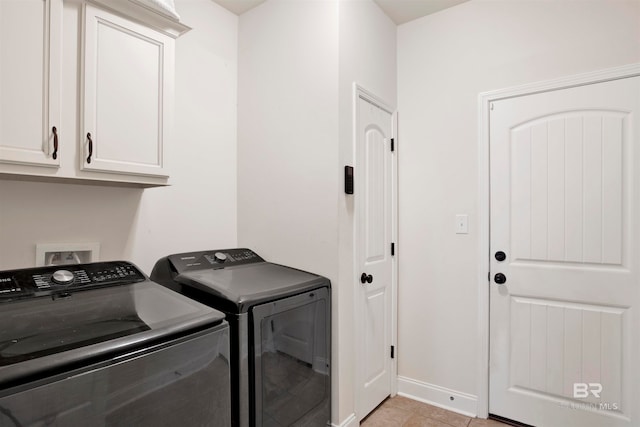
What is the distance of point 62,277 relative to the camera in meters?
1.40

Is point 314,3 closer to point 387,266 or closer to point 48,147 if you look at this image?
point 48,147

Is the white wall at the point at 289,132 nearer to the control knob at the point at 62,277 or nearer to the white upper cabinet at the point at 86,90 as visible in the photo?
the white upper cabinet at the point at 86,90

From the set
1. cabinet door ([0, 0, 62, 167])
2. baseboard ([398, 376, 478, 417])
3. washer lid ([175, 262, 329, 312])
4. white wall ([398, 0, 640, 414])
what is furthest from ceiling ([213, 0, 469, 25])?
baseboard ([398, 376, 478, 417])

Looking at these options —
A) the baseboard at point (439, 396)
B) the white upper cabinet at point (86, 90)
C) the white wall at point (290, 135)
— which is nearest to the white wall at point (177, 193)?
the white upper cabinet at point (86, 90)

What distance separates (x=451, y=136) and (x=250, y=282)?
5.53 ft

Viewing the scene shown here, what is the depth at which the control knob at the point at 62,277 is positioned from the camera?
138 cm

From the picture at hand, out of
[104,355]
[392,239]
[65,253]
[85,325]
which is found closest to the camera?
[104,355]

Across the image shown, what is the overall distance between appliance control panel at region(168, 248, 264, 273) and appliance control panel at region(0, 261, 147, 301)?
236 mm

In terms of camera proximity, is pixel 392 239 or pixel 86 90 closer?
pixel 86 90

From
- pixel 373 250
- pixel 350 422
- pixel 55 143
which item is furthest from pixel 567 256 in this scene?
pixel 55 143

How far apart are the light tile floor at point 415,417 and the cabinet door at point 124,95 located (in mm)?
2012

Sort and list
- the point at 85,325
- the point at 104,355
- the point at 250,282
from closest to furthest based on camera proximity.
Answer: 1. the point at 104,355
2. the point at 85,325
3. the point at 250,282

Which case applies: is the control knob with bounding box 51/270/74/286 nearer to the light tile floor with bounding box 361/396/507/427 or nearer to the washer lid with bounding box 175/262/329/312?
the washer lid with bounding box 175/262/329/312

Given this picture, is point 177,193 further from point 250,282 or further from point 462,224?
point 462,224
